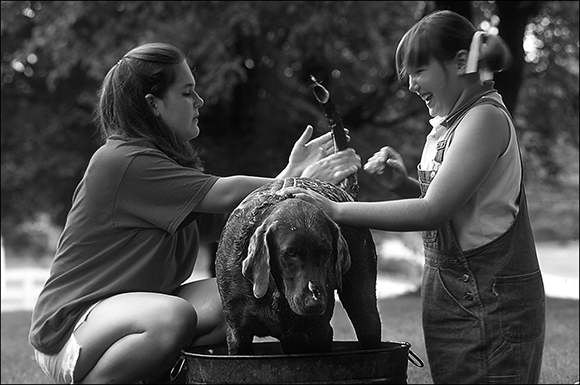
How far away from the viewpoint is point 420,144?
502 inches

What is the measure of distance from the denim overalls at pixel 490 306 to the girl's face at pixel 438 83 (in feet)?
0.24

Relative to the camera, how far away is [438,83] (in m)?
2.94

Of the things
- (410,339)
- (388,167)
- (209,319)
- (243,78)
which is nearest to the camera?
(388,167)

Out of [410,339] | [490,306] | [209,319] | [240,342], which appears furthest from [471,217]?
[410,339]

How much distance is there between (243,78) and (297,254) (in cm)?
763

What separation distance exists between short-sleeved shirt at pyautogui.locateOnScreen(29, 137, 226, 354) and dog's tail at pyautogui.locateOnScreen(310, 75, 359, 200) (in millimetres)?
578

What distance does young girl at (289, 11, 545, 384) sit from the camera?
2.73 metres

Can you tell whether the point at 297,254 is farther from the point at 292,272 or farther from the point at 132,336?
the point at 132,336

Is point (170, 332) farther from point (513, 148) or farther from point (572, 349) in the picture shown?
point (572, 349)

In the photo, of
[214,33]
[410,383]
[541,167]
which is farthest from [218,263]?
[541,167]

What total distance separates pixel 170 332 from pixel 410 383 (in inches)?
83.3

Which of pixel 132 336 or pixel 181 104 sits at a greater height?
pixel 181 104

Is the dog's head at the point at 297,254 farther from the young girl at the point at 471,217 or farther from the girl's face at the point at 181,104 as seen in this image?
the girl's face at the point at 181,104

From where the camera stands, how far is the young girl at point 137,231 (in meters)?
3.48
